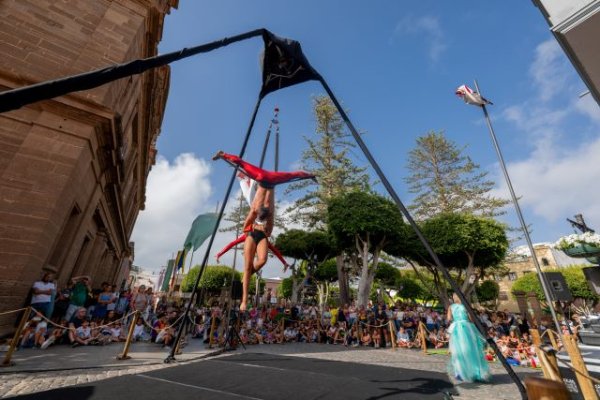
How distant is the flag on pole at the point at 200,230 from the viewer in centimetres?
1680

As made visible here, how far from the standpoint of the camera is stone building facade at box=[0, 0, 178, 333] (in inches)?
271

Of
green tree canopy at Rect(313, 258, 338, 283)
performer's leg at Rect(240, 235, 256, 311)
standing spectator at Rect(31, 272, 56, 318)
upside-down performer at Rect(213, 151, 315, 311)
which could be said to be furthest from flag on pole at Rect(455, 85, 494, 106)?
green tree canopy at Rect(313, 258, 338, 283)

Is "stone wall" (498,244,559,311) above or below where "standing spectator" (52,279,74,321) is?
above

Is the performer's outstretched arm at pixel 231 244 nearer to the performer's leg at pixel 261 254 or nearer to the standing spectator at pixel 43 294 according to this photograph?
the performer's leg at pixel 261 254

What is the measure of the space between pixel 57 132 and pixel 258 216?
24.4 feet

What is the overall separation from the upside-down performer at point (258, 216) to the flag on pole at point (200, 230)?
12865 millimetres

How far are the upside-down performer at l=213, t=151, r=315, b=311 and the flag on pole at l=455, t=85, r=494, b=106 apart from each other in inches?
273

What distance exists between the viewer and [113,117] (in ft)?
29.1

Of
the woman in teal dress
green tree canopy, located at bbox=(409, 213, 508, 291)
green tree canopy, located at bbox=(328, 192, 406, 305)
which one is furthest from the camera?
green tree canopy, located at bbox=(409, 213, 508, 291)

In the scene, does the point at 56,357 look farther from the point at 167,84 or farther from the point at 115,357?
the point at 167,84

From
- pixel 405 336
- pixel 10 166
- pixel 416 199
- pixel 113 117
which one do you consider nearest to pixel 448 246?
pixel 405 336

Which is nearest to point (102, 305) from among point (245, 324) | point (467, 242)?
point (245, 324)

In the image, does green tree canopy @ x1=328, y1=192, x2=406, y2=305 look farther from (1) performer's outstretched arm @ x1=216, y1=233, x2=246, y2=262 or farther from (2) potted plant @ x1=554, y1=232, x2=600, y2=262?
(1) performer's outstretched arm @ x1=216, y1=233, x2=246, y2=262

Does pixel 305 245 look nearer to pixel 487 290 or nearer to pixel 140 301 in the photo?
pixel 140 301
